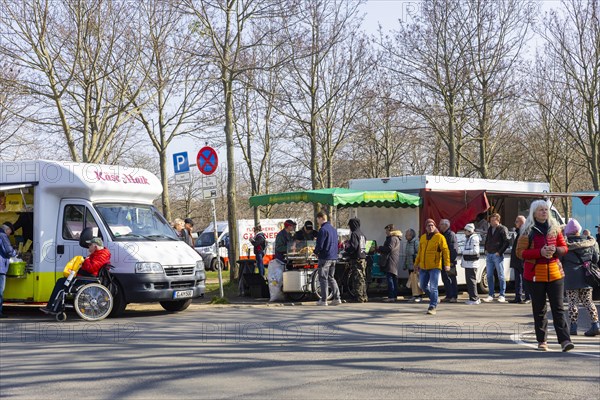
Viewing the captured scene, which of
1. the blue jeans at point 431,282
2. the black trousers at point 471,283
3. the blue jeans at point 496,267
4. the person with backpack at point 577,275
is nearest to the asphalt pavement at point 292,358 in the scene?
the person with backpack at point 577,275

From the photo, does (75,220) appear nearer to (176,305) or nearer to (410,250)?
(176,305)

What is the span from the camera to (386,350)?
10.1 meters

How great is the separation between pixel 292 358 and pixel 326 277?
7337 millimetres

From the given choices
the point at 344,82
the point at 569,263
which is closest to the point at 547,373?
the point at 569,263

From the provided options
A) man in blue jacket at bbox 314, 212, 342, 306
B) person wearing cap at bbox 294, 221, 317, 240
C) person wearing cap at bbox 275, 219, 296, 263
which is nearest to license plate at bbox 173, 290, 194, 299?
man in blue jacket at bbox 314, 212, 342, 306

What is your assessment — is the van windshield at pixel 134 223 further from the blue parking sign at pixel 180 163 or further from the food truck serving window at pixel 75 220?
the blue parking sign at pixel 180 163

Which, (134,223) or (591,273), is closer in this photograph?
(591,273)

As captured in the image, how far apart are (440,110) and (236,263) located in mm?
14642

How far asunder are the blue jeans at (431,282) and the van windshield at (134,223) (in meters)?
5.01

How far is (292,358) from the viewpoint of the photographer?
930 centimetres

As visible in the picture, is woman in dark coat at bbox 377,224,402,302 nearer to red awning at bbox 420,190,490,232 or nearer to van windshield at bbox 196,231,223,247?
red awning at bbox 420,190,490,232

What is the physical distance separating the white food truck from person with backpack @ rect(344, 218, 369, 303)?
231cm

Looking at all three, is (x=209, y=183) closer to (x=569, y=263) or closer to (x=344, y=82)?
(x=569, y=263)

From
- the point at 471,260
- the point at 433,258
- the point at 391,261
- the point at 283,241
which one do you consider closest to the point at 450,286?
the point at 471,260
